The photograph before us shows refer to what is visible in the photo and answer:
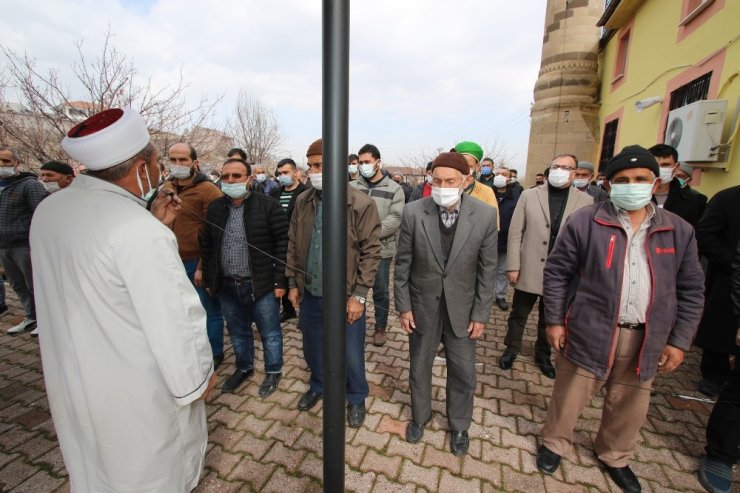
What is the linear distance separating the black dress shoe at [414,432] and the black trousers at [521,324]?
1514mm

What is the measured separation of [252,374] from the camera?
349 cm

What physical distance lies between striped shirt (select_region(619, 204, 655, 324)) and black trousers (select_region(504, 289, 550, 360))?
1383mm

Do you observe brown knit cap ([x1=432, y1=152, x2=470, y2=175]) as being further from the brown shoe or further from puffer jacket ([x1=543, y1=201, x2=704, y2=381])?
the brown shoe

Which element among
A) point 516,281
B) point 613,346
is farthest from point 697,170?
point 613,346

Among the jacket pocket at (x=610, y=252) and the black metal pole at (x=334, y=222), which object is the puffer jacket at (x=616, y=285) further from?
the black metal pole at (x=334, y=222)

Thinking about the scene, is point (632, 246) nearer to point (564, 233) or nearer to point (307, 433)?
point (564, 233)

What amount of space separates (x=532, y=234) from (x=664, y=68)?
20.9 ft

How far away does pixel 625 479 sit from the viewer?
224 cm

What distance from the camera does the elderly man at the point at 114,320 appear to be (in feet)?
4.44

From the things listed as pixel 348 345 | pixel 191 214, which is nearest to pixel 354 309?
pixel 348 345

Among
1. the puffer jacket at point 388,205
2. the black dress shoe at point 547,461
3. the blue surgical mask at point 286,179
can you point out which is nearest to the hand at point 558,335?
the black dress shoe at point 547,461

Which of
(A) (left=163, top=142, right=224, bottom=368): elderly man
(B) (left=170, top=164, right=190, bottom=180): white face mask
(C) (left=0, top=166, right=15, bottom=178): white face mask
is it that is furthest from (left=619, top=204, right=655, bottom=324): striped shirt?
(C) (left=0, top=166, right=15, bottom=178): white face mask

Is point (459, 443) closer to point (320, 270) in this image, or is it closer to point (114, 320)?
point (320, 270)

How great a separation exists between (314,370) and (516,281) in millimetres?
2171
